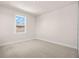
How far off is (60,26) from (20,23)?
8.39 ft

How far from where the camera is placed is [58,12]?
3551mm

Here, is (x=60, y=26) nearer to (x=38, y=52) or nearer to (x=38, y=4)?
(x=38, y=4)

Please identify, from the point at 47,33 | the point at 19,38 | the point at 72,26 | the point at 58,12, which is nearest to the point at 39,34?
the point at 47,33

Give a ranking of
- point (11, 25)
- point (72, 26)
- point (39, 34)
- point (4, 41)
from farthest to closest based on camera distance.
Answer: point (39, 34), point (11, 25), point (4, 41), point (72, 26)

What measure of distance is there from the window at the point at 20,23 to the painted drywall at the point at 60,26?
3.75 feet

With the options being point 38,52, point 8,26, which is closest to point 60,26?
point 38,52

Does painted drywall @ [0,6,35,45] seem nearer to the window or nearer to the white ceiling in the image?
the window

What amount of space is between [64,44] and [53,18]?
5.03ft

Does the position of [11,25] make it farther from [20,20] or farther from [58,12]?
[58,12]

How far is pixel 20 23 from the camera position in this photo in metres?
4.52

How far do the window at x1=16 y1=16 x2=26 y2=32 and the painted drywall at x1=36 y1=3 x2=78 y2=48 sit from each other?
1144mm

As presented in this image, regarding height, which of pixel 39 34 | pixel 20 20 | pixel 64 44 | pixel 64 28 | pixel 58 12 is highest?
pixel 58 12

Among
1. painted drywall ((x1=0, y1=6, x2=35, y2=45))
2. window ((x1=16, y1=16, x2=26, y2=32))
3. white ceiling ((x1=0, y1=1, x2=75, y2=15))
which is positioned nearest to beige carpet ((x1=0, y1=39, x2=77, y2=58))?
painted drywall ((x1=0, y1=6, x2=35, y2=45))

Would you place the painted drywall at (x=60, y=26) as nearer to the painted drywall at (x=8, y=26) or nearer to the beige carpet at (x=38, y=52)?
the beige carpet at (x=38, y=52)
